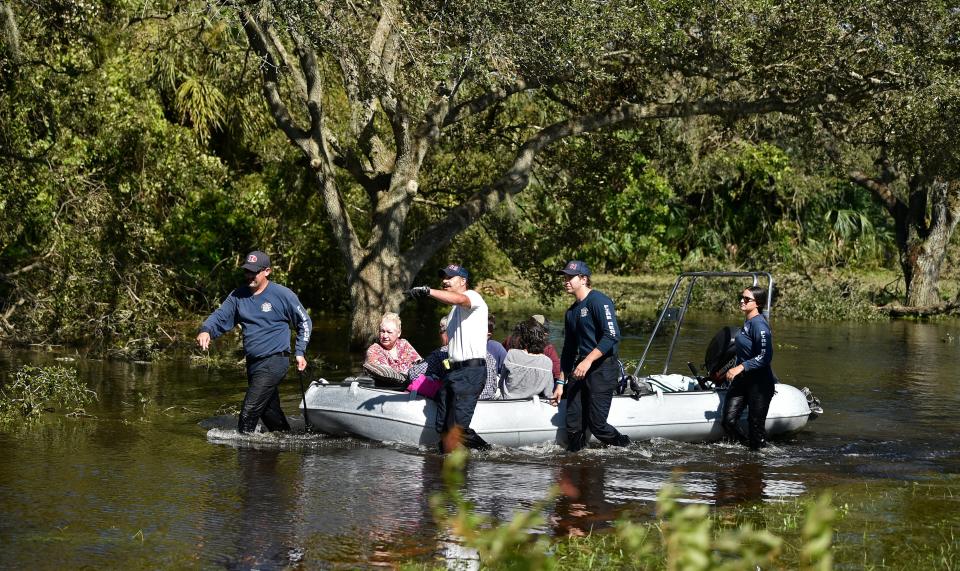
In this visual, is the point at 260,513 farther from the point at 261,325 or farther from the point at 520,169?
the point at 520,169

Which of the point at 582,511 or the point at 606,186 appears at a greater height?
the point at 606,186

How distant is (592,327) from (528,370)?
3.45 feet

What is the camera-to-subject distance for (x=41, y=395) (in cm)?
1259

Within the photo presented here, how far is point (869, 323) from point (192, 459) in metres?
20.0

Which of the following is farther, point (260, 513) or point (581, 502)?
point (581, 502)

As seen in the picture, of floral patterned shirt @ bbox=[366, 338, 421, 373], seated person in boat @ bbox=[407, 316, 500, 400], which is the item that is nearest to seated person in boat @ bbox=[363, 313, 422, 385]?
floral patterned shirt @ bbox=[366, 338, 421, 373]

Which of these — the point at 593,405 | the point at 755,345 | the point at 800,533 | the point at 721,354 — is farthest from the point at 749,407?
the point at 800,533

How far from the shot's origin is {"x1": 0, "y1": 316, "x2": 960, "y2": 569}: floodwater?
24.0ft

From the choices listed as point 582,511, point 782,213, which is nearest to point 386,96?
point 582,511

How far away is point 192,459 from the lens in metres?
10.2

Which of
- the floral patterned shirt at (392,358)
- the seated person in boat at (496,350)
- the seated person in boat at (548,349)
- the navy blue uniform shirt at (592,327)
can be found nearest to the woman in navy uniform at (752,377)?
the navy blue uniform shirt at (592,327)

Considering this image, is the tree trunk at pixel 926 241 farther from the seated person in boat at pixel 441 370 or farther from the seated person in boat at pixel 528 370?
the seated person in boat at pixel 441 370

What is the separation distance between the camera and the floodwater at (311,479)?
7.33m

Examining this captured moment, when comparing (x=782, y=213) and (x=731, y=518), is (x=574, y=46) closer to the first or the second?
(x=731, y=518)
